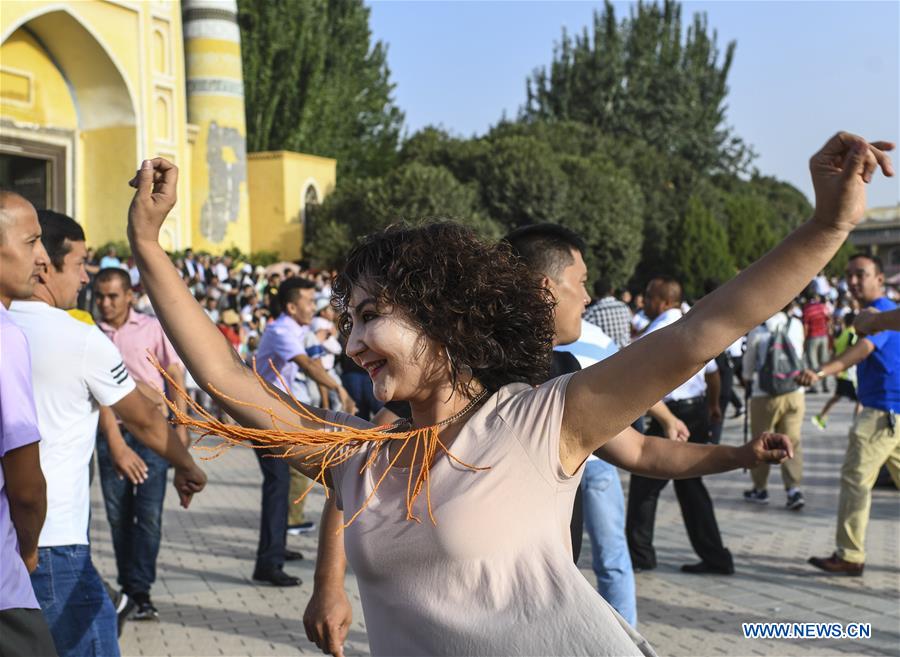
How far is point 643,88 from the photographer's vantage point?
55688 millimetres

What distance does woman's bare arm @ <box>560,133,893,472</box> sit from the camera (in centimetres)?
186

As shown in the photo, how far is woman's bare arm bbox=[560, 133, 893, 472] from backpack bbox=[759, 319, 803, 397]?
785 cm

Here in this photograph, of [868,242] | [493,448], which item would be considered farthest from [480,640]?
[868,242]

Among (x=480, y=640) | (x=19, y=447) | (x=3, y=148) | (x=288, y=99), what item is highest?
(x=288, y=99)

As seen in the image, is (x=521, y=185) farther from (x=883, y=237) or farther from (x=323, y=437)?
(x=883, y=237)

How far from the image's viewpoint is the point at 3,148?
23094mm

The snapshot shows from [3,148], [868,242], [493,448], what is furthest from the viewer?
[868,242]

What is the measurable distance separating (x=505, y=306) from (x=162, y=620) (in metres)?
4.85

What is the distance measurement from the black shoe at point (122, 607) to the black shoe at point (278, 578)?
3.17 feet

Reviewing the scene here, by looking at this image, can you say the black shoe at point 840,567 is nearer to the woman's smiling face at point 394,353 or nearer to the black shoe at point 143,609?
the black shoe at point 143,609

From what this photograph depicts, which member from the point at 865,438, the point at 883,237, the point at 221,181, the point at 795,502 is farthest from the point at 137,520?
the point at 883,237

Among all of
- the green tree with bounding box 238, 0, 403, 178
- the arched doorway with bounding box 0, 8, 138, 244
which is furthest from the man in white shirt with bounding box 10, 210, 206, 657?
the green tree with bounding box 238, 0, 403, 178

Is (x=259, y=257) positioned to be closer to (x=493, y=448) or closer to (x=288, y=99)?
(x=288, y=99)

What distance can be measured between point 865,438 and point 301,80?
3781 centimetres
